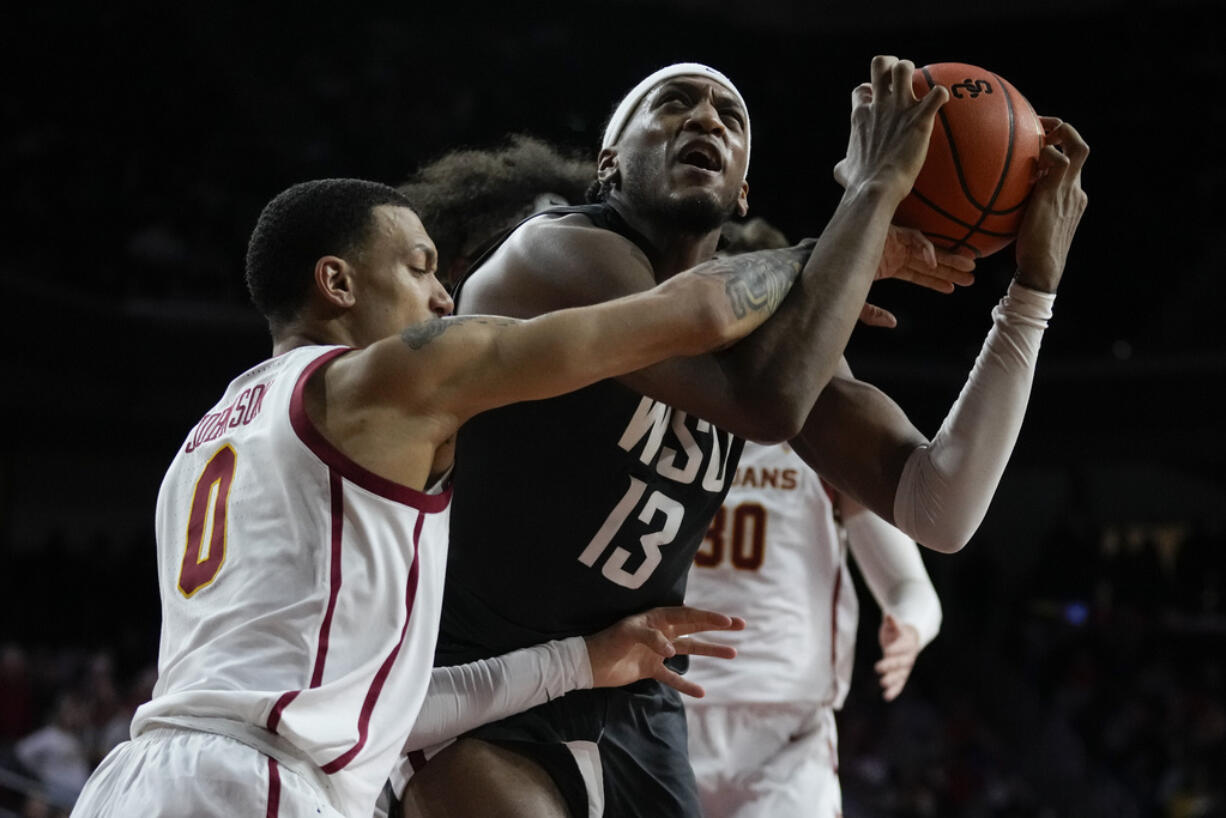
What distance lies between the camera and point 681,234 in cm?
310

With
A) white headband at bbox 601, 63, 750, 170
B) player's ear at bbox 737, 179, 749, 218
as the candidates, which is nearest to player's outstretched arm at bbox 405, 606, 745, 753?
player's ear at bbox 737, 179, 749, 218

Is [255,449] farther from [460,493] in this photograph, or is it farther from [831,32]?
[831,32]

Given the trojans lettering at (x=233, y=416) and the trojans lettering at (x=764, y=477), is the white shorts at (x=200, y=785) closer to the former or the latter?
the trojans lettering at (x=233, y=416)

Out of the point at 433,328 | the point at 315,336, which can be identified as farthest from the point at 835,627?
the point at 433,328

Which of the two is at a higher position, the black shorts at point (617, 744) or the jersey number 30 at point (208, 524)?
the jersey number 30 at point (208, 524)

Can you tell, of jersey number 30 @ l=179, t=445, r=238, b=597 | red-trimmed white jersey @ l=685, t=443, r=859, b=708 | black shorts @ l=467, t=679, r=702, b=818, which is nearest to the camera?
jersey number 30 @ l=179, t=445, r=238, b=597

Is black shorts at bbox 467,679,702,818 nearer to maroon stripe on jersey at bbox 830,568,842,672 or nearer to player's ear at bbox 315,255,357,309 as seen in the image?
player's ear at bbox 315,255,357,309

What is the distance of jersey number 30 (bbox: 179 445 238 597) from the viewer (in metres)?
2.37

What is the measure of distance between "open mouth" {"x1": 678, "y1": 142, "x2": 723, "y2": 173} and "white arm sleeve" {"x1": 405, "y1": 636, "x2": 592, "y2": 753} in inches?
40.5

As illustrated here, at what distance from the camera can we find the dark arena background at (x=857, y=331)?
39.2 feet

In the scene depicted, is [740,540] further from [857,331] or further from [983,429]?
[857,331]

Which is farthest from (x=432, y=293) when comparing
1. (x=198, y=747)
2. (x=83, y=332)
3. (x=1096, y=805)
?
(x=83, y=332)

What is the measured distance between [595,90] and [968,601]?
6676 millimetres

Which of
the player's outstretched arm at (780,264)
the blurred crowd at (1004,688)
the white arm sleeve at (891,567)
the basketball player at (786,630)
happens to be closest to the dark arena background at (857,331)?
the blurred crowd at (1004,688)
